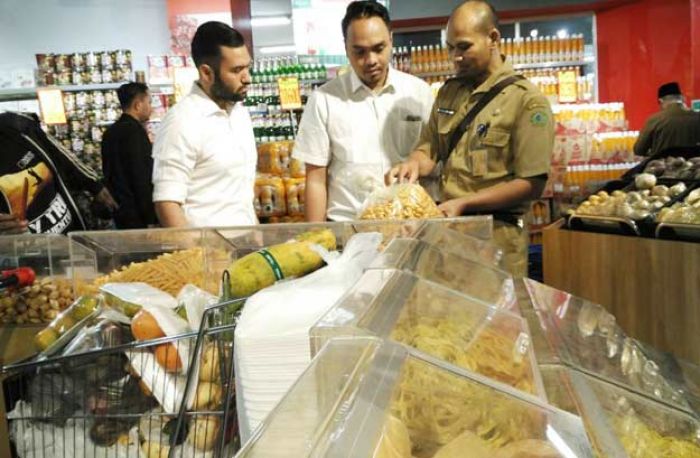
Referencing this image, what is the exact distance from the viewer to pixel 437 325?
1.10 meters

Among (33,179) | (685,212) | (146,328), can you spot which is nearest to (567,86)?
(685,212)

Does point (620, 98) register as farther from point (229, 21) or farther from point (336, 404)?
point (336, 404)

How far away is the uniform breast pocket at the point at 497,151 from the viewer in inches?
110

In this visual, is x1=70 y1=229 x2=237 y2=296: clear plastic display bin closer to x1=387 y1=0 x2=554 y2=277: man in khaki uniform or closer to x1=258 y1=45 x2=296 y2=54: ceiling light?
x1=387 y1=0 x2=554 y2=277: man in khaki uniform

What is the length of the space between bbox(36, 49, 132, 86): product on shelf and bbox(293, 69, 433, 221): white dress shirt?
12.2 feet

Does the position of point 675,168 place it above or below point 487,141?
below

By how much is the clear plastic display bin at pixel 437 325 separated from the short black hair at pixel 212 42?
220 centimetres

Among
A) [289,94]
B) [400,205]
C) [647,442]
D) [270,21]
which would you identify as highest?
[270,21]

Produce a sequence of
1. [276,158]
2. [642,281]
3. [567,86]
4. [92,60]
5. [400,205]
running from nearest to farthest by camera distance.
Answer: [400,205] < [642,281] < [276,158] < [92,60] < [567,86]

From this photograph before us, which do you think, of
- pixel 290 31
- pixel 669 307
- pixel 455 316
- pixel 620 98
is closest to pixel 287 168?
pixel 669 307

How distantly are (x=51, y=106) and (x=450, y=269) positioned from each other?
5417 mm

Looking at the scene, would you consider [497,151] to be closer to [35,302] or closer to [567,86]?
[35,302]

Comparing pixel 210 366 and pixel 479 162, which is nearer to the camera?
pixel 210 366

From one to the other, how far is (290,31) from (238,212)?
1274cm
